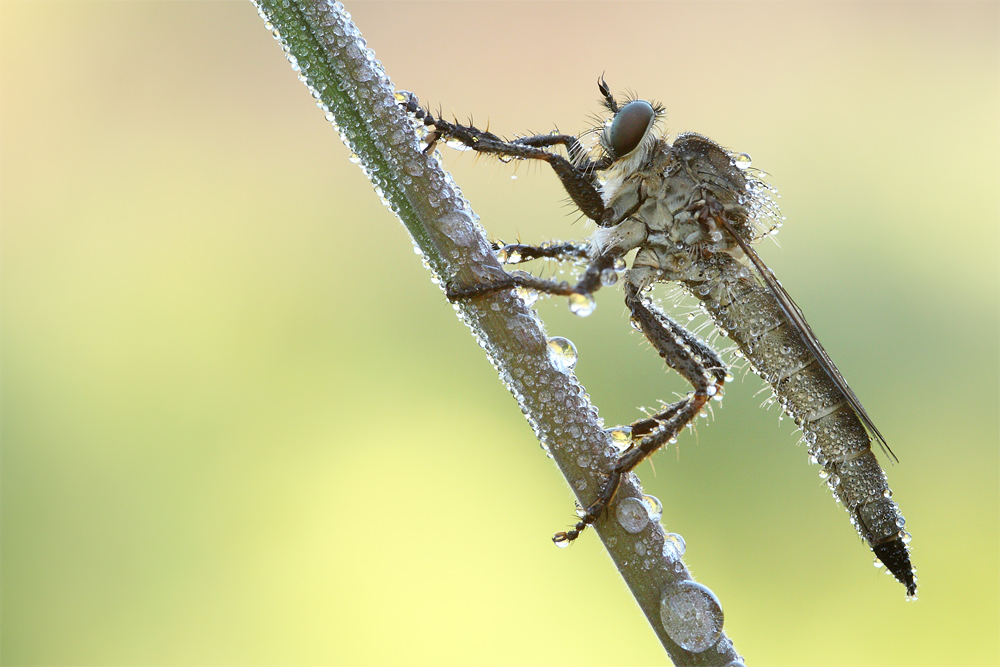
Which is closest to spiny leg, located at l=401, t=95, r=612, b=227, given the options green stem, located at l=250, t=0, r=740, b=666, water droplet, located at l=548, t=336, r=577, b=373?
green stem, located at l=250, t=0, r=740, b=666

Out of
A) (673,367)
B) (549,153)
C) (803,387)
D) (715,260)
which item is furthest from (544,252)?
(803,387)

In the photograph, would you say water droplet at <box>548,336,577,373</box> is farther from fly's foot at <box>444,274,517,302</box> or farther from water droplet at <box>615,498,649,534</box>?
water droplet at <box>615,498,649,534</box>

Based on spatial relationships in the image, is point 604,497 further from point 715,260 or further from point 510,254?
point 715,260

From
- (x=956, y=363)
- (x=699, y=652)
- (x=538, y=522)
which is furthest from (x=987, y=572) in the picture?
(x=699, y=652)

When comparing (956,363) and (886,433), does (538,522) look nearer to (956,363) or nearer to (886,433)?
(886,433)

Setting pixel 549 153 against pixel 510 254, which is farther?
pixel 549 153
